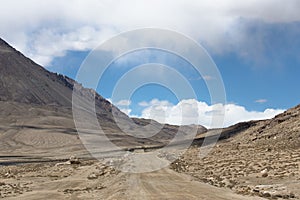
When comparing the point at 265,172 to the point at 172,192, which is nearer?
the point at 172,192

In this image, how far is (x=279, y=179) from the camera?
34.9 metres

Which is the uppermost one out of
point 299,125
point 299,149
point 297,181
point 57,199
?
point 299,125

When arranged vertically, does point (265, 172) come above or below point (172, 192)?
above

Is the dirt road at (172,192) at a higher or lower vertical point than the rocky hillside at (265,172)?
lower

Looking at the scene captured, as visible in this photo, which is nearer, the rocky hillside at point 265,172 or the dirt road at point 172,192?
the dirt road at point 172,192

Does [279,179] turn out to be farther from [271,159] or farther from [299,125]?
[299,125]

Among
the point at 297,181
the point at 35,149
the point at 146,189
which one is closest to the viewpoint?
the point at 146,189

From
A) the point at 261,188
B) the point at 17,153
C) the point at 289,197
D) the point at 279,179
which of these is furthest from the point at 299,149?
the point at 17,153

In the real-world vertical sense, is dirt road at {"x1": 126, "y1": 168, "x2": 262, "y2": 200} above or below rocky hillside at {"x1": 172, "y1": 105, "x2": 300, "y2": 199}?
below

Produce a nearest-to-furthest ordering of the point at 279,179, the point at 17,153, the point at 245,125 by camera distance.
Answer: the point at 279,179
the point at 245,125
the point at 17,153

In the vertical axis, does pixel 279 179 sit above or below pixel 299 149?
below

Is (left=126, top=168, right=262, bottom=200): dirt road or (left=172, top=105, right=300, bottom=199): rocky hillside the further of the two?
(left=172, top=105, right=300, bottom=199): rocky hillside

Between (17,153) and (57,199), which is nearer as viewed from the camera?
(57,199)

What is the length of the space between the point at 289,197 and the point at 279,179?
Result: 922 centimetres
